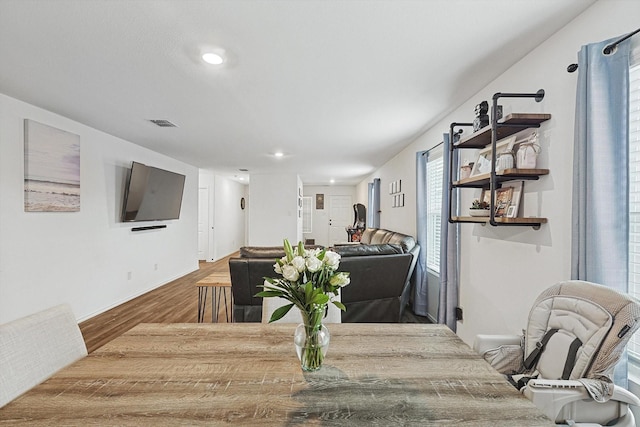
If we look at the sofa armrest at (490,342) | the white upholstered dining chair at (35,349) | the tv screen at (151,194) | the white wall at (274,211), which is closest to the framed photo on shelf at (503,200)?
the sofa armrest at (490,342)

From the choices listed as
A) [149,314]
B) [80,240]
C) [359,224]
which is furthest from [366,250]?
[359,224]

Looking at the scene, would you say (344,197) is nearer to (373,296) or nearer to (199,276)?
(199,276)

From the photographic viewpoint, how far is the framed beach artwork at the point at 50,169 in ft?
10.00

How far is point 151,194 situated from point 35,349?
4.21 meters

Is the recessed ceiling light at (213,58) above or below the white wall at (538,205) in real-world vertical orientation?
above

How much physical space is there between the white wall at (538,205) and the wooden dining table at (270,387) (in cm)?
99

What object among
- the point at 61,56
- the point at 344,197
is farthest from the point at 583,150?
the point at 344,197

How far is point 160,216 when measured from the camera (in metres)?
5.36

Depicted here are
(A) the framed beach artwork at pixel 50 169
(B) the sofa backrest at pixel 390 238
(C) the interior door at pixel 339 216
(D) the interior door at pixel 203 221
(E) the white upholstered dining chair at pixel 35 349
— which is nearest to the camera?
(E) the white upholstered dining chair at pixel 35 349

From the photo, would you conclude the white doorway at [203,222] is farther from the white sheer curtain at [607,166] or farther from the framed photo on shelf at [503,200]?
the white sheer curtain at [607,166]

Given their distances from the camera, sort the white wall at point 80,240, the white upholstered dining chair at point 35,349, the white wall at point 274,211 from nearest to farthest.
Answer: the white upholstered dining chair at point 35,349, the white wall at point 80,240, the white wall at point 274,211

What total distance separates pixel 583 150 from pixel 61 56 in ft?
10.2

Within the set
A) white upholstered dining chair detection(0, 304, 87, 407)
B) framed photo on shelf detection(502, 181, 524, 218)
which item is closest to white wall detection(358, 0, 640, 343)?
framed photo on shelf detection(502, 181, 524, 218)

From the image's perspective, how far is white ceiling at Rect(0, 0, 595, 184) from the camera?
1.60 m
